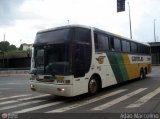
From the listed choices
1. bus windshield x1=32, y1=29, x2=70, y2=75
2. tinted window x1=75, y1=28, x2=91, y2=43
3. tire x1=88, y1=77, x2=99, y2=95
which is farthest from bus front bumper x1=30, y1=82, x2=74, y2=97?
tinted window x1=75, y1=28, x2=91, y2=43

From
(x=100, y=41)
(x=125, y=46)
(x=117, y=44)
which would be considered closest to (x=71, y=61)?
(x=100, y=41)

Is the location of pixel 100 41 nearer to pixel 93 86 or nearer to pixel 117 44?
pixel 93 86

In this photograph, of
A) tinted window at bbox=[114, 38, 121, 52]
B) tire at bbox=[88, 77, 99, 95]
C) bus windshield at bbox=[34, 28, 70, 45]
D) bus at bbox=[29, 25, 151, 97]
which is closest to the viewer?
bus at bbox=[29, 25, 151, 97]

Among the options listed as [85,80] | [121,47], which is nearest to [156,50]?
[121,47]

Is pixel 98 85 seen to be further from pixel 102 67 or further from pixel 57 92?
pixel 57 92

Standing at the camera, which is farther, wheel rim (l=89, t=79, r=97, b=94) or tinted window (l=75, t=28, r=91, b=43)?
wheel rim (l=89, t=79, r=97, b=94)

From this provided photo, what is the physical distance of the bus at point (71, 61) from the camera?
12836 millimetres

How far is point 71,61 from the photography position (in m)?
12.8

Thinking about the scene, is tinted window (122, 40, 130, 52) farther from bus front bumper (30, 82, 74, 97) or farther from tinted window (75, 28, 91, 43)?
bus front bumper (30, 82, 74, 97)

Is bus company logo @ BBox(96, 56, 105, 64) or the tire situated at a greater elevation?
bus company logo @ BBox(96, 56, 105, 64)

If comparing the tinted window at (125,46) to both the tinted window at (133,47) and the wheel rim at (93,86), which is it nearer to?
the tinted window at (133,47)

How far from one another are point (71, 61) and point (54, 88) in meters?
1.36

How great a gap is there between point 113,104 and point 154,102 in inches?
64.9

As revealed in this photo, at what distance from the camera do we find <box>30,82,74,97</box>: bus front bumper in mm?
12656
